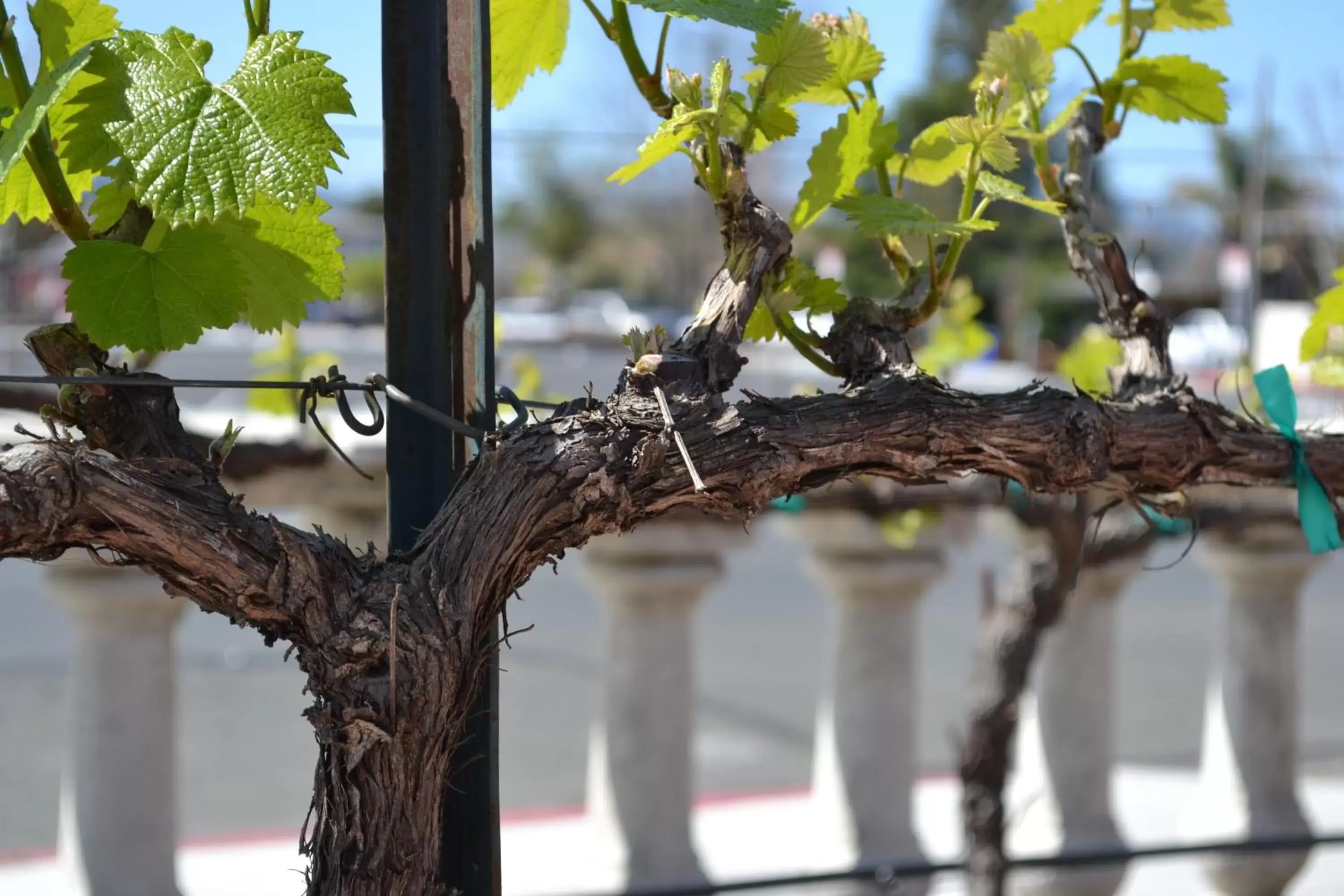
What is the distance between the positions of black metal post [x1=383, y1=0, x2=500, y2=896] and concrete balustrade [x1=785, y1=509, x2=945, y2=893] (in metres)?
1.82

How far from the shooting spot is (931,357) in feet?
10.0

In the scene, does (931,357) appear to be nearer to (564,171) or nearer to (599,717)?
(599,717)

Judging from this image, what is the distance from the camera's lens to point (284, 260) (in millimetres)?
841

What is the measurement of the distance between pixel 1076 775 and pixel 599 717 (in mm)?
970

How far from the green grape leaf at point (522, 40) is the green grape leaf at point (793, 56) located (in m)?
0.16

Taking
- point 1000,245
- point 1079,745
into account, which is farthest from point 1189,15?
point 1000,245

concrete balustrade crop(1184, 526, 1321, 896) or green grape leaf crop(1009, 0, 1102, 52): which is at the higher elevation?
green grape leaf crop(1009, 0, 1102, 52)

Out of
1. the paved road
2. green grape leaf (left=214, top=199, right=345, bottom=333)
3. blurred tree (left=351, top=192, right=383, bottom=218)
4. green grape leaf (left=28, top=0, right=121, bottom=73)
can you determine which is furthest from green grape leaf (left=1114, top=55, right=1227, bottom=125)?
blurred tree (left=351, top=192, right=383, bottom=218)

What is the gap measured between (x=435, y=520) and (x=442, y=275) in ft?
0.54

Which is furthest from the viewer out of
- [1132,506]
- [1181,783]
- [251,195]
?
[1181,783]

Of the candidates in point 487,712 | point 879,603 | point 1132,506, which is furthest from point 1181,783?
point 487,712

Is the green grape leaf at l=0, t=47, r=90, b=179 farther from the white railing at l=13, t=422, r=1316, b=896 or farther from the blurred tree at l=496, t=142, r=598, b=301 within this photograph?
the blurred tree at l=496, t=142, r=598, b=301

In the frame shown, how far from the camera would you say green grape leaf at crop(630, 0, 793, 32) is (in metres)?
0.72

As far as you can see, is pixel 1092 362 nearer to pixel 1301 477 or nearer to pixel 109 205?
pixel 1301 477
